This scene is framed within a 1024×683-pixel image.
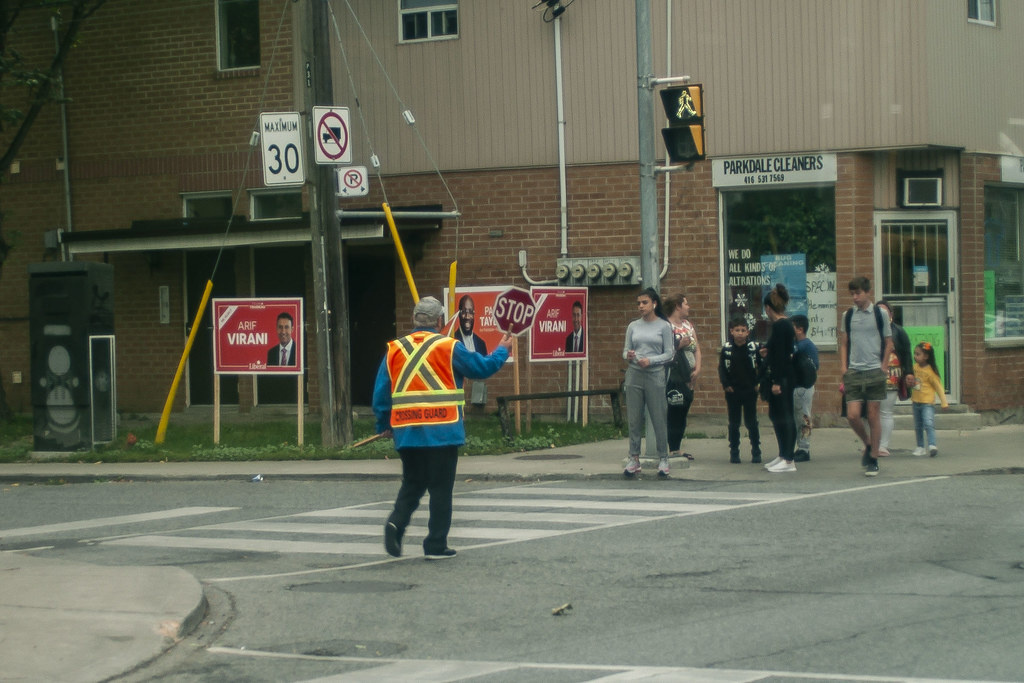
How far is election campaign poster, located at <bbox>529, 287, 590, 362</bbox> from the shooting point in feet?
57.1

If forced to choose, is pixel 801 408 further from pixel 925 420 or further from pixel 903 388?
pixel 925 420

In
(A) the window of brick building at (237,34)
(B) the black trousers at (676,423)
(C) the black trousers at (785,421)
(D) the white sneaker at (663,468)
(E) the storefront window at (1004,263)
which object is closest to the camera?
(D) the white sneaker at (663,468)

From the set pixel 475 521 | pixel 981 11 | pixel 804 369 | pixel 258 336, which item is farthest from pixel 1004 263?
pixel 475 521

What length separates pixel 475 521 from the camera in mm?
11102

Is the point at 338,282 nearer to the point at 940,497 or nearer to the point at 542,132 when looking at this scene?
the point at 542,132

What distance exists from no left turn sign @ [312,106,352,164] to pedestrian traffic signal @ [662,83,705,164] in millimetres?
4296

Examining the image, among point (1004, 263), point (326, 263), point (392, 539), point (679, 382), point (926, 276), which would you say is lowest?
point (392, 539)

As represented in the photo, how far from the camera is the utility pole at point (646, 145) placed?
14.2 meters

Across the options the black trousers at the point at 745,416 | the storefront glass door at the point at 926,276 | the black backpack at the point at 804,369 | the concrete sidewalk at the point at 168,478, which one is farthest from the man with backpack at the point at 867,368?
the storefront glass door at the point at 926,276

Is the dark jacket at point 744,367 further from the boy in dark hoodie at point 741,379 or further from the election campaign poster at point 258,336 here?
the election campaign poster at point 258,336

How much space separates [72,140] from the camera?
2222cm

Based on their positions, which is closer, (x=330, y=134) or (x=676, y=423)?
(x=676, y=423)

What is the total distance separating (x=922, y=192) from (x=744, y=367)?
510 cm

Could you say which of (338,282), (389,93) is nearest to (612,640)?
(338,282)
